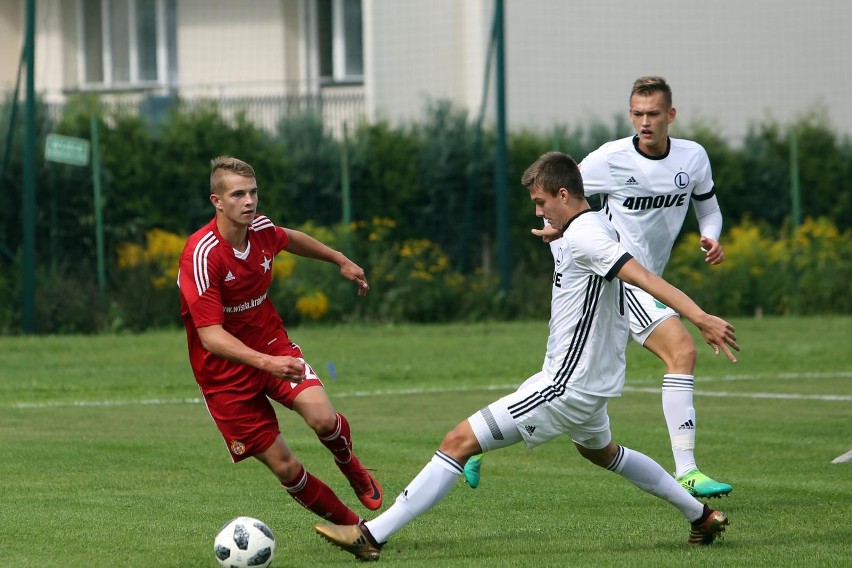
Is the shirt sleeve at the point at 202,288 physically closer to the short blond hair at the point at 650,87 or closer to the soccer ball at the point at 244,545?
the soccer ball at the point at 244,545

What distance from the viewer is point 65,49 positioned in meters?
31.2

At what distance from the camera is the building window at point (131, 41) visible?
101ft

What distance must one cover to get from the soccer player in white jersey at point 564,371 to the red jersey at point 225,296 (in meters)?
1.08

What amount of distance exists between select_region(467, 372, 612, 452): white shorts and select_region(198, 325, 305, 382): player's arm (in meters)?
0.86

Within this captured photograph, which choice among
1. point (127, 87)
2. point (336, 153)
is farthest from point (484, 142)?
point (127, 87)

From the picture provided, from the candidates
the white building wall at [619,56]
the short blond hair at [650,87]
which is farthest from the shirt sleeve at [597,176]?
the white building wall at [619,56]

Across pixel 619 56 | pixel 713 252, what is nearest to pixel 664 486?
pixel 713 252

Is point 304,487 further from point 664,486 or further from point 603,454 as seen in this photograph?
point 664,486

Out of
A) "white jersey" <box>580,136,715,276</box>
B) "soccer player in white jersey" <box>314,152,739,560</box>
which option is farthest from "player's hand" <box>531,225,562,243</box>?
"white jersey" <box>580,136,715,276</box>

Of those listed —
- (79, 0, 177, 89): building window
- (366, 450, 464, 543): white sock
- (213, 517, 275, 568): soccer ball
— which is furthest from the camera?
(79, 0, 177, 89): building window

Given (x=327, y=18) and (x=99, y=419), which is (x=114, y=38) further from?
(x=99, y=419)

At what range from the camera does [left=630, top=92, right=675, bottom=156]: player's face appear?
355 inches

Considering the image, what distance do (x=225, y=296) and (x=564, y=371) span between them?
1.79m

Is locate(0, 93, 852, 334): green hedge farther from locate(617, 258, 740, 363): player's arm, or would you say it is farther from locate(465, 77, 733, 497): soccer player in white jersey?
locate(617, 258, 740, 363): player's arm
